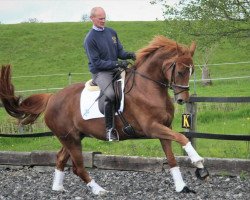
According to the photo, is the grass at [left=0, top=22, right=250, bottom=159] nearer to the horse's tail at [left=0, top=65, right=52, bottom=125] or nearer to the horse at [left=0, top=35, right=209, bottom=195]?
the horse's tail at [left=0, top=65, right=52, bottom=125]

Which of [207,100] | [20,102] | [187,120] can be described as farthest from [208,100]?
[20,102]

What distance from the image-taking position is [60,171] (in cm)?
841

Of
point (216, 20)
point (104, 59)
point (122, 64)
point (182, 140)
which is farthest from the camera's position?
point (216, 20)

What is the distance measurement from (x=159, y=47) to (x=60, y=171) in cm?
243

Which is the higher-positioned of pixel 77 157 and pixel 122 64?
pixel 122 64

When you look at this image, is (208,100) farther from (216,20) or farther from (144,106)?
(216,20)

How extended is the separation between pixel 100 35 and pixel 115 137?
1480 mm

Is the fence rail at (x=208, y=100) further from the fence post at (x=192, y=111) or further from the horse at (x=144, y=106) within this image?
the horse at (x=144, y=106)

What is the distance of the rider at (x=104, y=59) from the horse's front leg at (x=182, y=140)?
75cm

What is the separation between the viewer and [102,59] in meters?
8.00

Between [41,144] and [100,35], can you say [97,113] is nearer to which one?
[100,35]

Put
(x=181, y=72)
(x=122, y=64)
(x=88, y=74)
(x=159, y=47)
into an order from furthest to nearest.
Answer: (x=88, y=74) → (x=122, y=64) → (x=159, y=47) → (x=181, y=72)

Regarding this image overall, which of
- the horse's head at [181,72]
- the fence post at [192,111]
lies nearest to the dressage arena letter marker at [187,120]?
the fence post at [192,111]

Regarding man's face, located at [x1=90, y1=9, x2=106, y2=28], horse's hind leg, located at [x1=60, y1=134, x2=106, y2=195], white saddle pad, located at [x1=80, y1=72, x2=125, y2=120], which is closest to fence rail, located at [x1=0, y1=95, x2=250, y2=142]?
white saddle pad, located at [x1=80, y1=72, x2=125, y2=120]
